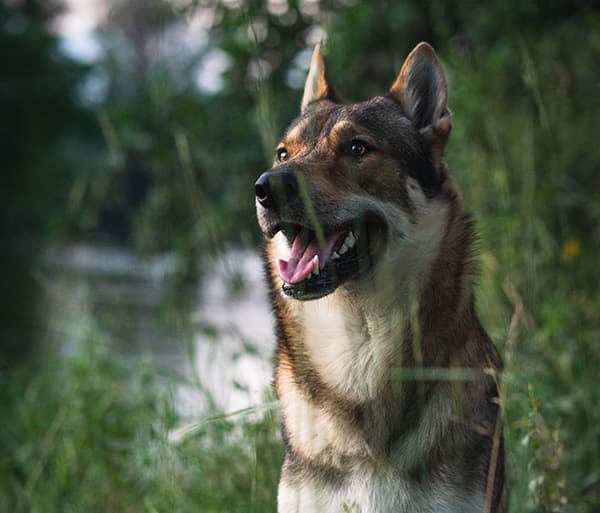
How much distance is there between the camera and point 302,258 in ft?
9.21

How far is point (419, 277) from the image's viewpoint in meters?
Result: 3.00

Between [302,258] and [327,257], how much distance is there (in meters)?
0.10

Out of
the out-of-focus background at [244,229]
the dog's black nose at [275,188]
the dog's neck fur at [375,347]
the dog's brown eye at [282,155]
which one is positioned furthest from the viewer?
the out-of-focus background at [244,229]

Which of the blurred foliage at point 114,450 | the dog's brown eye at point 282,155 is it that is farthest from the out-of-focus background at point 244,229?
the dog's brown eye at point 282,155

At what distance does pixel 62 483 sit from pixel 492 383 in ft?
8.27

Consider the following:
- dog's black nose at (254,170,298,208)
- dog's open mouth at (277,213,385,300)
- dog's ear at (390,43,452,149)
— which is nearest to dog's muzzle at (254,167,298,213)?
dog's black nose at (254,170,298,208)

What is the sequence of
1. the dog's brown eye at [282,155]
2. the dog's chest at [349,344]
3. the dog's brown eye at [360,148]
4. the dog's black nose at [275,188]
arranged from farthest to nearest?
the dog's brown eye at [282,155] → the dog's brown eye at [360,148] → the dog's chest at [349,344] → the dog's black nose at [275,188]

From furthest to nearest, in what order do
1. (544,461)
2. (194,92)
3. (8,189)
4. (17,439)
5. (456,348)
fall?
(8,189), (194,92), (17,439), (456,348), (544,461)

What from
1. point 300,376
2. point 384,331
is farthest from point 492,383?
point 300,376

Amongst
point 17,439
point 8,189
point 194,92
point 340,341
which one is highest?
point 194,92

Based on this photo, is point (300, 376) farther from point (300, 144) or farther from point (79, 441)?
point (79, 441)

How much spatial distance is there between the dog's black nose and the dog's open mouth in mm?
114

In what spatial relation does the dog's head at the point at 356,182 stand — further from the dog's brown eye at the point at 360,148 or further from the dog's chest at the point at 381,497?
the dog's chest at the point at 381,497

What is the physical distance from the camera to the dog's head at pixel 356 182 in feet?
9.00
